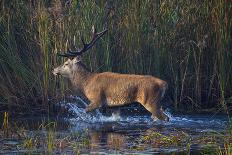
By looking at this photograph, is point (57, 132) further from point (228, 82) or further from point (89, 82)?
point (228, 82)

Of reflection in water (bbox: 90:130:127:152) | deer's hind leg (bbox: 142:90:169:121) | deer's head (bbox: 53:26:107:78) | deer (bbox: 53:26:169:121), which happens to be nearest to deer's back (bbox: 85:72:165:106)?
deer (bbox: 53:26:169:121)

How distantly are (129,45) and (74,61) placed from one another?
97 cm

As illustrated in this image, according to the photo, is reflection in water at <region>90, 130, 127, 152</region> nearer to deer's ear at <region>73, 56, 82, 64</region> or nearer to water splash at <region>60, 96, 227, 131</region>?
water splash at <region>60, 96, 227, 131</region>

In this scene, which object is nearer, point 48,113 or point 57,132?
point 57,132

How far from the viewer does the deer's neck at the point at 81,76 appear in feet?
41.0

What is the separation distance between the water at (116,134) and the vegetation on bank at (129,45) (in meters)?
0.60

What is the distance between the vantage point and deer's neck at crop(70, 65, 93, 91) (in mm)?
12496

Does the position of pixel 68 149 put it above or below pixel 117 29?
below

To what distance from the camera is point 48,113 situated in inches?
481

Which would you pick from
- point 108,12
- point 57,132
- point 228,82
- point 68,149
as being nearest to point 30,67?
point 108,12

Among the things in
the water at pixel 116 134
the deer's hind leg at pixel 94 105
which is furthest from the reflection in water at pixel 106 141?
the deer's hind leg at pixel 94 105

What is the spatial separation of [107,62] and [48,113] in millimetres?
1345

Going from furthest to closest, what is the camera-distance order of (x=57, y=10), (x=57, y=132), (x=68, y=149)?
(x=57, y=10)
(x=57, y=132)
(x=68, y=149)

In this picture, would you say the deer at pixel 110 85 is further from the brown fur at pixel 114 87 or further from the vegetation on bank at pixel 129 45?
the vegetation on bank at pixel 129 45
